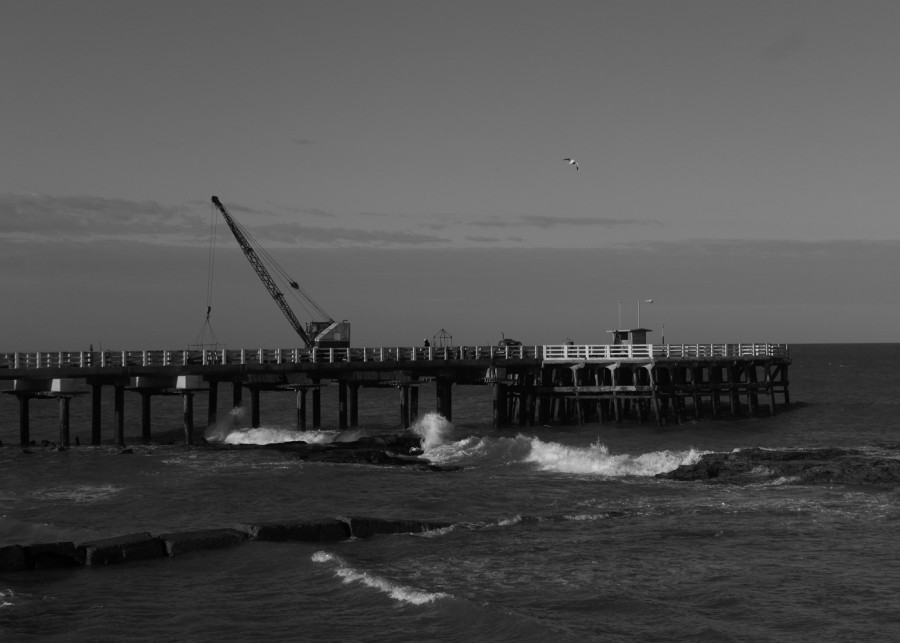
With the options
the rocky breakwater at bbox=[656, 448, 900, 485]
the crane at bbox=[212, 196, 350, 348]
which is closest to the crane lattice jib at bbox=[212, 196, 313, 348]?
the crane at bbox=[212, 196, 350, 348]

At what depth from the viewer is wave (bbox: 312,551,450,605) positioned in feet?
64.8

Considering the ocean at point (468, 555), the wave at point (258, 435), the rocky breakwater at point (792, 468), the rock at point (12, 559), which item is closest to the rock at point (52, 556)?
the rock at point (12, 559)

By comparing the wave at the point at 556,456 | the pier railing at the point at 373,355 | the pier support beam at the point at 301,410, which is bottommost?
the wave at the point at 556,456

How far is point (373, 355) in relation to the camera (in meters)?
54.6

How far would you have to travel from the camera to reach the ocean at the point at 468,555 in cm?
1841

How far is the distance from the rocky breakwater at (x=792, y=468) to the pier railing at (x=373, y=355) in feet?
67.2

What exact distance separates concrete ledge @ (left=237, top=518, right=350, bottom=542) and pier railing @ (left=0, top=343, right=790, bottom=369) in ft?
84.2

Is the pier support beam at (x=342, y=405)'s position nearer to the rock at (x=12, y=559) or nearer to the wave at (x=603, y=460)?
the wave at (x=603, y=460)

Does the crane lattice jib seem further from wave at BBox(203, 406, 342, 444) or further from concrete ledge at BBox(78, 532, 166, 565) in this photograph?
concrete ledge at BBox(78, 532, 166, 565)

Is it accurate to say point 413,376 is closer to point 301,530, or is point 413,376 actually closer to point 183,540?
point 301,530

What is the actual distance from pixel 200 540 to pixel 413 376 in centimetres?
3112

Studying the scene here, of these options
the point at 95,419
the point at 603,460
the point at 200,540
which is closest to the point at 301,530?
the point at 200,540

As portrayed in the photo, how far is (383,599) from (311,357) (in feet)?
114

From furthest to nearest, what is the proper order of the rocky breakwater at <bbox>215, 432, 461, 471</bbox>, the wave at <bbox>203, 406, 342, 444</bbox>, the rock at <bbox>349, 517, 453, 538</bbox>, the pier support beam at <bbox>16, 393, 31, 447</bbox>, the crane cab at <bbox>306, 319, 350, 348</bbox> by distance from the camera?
the crane cab at <bbox>306, 319, 350, 348</bbox> < the wave at <bbox>203, 406, 342, 444</bbox> < the pier support beam at <bbox>16, 393, 31, 447</bbox> < the rocky breakwater at <bbox>215, 432, 461, 471</bbox> < the rock at <bbox>349, 517, 453, 538</bbox>
